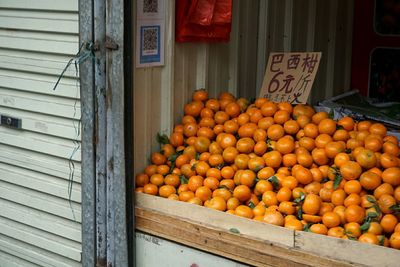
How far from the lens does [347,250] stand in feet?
10.6

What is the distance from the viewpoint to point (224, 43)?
188 inches

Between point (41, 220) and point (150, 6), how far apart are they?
5.56ft

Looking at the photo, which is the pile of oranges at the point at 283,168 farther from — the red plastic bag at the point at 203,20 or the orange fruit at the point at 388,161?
the red plastic bag at the point at 203,20

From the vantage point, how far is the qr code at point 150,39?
4.13 meters

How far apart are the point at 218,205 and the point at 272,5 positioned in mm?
2229

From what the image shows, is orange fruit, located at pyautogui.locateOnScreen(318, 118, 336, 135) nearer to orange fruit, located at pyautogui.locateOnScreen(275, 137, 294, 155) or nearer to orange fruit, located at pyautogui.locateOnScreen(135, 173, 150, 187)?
orange fruit, located at pyautogui.locateOnScreen(275, 137, 294, 155)

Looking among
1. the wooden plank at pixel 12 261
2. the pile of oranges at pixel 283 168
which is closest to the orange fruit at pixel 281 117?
the pile of oranges at pixel 283 168

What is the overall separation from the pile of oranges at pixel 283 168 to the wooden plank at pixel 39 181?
0.47 meters

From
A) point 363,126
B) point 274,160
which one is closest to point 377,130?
point 363,126

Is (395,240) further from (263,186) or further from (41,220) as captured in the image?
(41,220)

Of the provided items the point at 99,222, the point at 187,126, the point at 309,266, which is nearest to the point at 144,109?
the point at 187,126

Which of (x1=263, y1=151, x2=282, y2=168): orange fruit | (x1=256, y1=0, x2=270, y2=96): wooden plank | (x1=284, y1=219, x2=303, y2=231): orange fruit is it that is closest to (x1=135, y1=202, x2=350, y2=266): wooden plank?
(x1=284, y1=219, x2=303, y2=231): orange fruit

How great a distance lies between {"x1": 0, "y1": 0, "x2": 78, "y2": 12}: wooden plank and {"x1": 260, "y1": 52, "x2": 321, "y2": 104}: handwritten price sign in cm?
152

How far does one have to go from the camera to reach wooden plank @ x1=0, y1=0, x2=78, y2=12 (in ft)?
13.5
